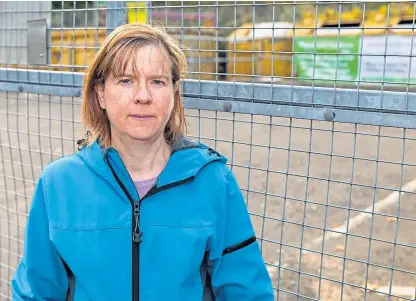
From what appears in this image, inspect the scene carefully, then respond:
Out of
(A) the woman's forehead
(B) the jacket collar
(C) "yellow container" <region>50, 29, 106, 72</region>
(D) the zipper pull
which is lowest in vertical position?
(D) the zipper pull

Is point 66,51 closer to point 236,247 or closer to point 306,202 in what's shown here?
point 306,202

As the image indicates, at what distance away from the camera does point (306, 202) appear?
7.66 feet

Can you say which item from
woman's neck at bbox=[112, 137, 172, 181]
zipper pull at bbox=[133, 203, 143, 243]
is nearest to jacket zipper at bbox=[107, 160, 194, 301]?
zipper pull at bbox=[133, 203, 143, 243]

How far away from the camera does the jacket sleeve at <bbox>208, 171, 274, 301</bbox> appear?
185cm

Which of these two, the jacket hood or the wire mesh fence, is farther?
the wire mesh fence

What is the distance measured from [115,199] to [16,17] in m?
1.97

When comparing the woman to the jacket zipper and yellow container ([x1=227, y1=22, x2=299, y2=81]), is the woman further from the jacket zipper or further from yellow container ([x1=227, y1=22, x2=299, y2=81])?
yellow container ([x1=227, y1=22, x2=299, y2=81])

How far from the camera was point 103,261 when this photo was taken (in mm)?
1752

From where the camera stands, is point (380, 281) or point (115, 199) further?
point (380, 281)

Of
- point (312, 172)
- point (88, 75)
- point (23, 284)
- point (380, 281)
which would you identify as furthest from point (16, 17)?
point (312, 172)

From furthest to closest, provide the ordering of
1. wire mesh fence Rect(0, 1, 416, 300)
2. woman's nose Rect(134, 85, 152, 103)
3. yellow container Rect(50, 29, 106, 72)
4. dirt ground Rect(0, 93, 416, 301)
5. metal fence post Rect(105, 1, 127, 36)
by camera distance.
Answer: yellow container Rect(50, 29, 106, 72) < metal fence post Rect(105, 1, 127, 36) < dirt ground Rect(0, 93, 416, 301) < wire mesh fence Rect(0, 1, 416, 300) < woman's nose Rect(134, 85, 152, 103)

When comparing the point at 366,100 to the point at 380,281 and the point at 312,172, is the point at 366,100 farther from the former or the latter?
the point at 312,172

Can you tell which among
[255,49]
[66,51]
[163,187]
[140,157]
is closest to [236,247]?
[163,187]

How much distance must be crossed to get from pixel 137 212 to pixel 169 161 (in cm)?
20
